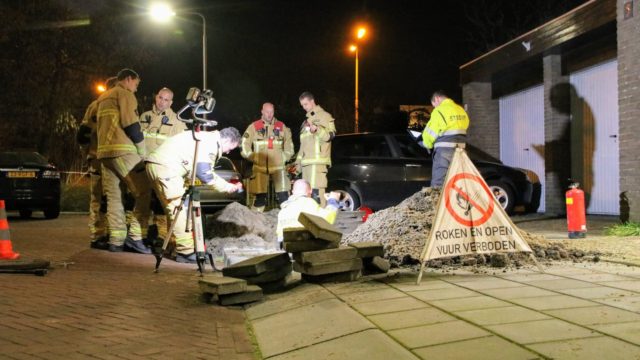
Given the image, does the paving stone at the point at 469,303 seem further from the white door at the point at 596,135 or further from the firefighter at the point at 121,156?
the white door at the point at 596,135

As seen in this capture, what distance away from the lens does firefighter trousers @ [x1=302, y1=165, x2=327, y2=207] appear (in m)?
9.93

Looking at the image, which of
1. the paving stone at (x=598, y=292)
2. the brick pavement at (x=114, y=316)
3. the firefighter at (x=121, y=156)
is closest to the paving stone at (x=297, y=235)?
the brick pavement at (x=114, y=316)

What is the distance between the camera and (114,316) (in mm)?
5277

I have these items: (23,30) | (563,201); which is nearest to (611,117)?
(563,201)

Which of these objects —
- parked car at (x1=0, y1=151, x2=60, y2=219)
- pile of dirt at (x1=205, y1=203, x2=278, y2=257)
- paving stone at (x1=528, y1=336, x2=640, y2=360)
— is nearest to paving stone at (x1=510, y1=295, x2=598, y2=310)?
paving stone at (x1=528, y1=336, x2=640, y2=360)

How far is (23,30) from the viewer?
22203 mm

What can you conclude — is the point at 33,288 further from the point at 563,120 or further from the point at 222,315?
the point at 563,120

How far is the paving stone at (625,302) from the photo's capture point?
4.46 metres

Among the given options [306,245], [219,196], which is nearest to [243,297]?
[306,245]

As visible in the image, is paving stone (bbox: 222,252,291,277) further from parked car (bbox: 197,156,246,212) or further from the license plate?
the license plate

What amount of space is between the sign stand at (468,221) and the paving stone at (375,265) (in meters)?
0.67

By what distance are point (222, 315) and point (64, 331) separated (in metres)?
1.34

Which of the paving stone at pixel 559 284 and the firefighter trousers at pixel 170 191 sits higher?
the firefighter trousers at pixel 170 191

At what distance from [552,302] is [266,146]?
21.4 ft
